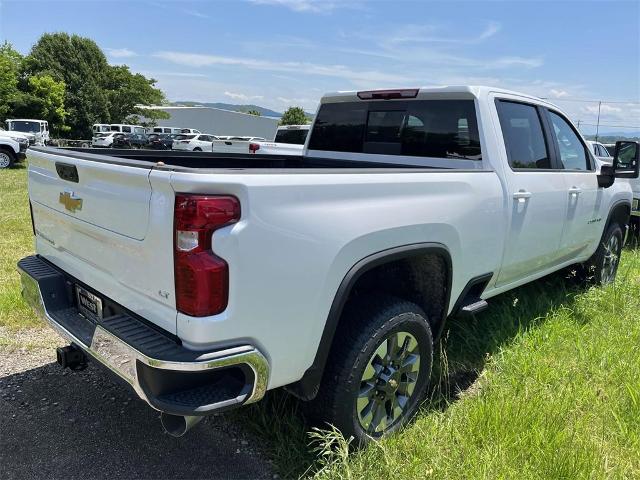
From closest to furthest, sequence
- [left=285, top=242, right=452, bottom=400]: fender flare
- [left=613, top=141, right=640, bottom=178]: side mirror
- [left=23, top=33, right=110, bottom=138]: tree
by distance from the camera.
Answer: [left=285, top=242, right=452, bottom=400]: fender flare
[left=613, top=141, right=640, bottom=178]: side mirror
[left=23, top=33, right=110, bottom=138]: tree

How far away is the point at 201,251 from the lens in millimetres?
2002

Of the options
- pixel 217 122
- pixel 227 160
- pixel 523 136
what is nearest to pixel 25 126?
pixel 227 160

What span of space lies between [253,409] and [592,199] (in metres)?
3.55

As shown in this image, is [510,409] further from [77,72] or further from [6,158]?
[77,72]

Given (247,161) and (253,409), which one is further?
(247,161)

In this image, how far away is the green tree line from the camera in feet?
136

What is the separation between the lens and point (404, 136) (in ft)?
13.3

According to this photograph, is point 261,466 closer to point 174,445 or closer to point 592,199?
Result: point 174,445

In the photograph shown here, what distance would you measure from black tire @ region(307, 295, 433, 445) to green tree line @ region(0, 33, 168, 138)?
1722 inches

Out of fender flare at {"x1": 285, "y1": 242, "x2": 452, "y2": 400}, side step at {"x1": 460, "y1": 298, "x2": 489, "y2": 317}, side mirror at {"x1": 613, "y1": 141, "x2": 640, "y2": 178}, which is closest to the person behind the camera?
fender flare at {"x1": 285, "y1": 242, "x2": 452, "y2": 400}

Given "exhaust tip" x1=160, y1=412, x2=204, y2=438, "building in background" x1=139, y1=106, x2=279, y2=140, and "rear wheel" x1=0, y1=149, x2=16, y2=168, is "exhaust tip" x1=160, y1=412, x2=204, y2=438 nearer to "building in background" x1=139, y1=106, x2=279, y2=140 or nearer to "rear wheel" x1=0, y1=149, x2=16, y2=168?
"rear wheel" x1=0, y1=149, x2=16, y2=168

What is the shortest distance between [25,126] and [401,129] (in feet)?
89.0

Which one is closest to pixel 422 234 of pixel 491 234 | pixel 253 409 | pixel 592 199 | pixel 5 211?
pixel 491 234

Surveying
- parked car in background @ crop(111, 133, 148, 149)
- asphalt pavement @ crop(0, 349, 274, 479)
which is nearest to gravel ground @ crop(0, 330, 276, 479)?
asphalt pavement @ crop(0, 349, 274, 479)
